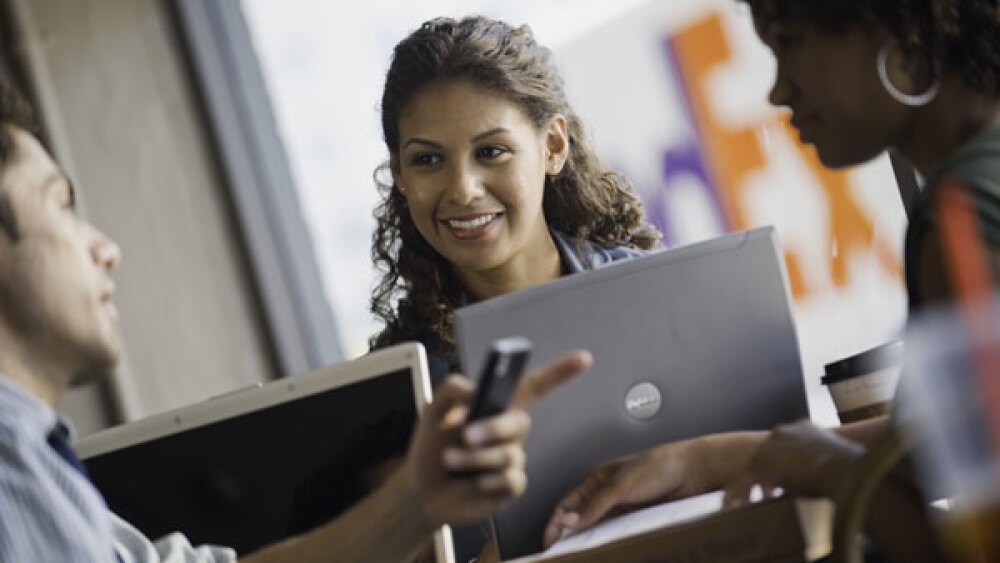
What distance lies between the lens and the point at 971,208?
114 centimetres

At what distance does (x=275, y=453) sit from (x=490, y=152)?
32.5 inches

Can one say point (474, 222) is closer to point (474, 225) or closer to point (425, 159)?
point (474, 225)

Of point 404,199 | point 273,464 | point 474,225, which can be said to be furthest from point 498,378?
point 404,199

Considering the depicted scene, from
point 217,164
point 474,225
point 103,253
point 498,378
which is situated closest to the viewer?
point 498,378

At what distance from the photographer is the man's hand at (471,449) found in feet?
3.89

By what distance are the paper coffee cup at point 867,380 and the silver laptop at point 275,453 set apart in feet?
1.75

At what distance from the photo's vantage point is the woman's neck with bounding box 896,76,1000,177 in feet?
4.30

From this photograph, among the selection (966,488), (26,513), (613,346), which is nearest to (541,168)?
(613,346)

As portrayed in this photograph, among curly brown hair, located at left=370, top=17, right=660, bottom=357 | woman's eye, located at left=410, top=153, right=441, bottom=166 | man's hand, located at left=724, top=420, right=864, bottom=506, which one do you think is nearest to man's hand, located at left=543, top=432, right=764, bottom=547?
man's hand, located at left=724, top=420, right=864, bottom=506

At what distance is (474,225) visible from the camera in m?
2.35

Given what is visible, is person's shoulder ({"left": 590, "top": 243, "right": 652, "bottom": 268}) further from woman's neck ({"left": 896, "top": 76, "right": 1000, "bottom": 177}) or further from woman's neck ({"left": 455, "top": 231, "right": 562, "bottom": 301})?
woman's neck ({"left": 896, "top": 76, "right": 1000, "bottom": 177})

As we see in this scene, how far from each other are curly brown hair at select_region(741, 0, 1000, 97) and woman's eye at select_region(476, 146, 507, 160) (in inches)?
42.7

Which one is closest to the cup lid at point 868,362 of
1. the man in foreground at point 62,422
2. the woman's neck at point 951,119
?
the woman's neck at point 951,119

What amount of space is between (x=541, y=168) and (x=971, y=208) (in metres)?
1.37
